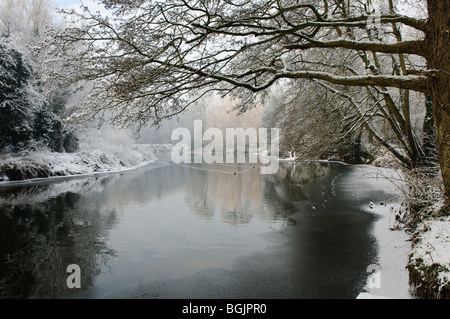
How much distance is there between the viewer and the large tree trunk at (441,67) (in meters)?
4.31

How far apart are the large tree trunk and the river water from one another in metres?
2.24

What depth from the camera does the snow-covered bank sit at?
55.5 ft

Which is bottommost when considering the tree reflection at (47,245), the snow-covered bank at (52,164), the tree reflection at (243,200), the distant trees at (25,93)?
the tree reflection at (47,245)

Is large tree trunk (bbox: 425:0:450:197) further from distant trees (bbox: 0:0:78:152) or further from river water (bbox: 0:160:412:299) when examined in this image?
distant trees (bbox: 0:0:78:152)

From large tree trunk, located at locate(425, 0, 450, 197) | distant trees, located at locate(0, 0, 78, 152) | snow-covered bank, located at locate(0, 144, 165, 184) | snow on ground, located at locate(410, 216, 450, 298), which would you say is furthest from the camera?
snow-covered bank, located at locate(0, 144, 165, 184)

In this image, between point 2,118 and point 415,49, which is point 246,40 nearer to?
point 415,49

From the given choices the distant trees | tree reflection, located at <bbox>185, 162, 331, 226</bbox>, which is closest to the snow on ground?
tree reflection, located at <bbox>185, 162, 331, 226</bbox>

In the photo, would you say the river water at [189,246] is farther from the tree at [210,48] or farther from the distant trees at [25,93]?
the distant trees at [25,93]

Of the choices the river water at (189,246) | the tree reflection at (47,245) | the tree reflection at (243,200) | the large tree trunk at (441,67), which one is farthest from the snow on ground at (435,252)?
the tree reflection at (47,245)

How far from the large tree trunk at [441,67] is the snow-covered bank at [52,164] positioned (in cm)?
1977

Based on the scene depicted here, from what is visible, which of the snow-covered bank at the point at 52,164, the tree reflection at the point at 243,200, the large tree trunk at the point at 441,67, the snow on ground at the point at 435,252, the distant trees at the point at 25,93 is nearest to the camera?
the snow on ground at the point at 435,252

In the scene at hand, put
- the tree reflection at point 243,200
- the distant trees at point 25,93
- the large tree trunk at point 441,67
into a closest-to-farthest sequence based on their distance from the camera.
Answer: the large tree trunk at point 441,67, the tree reflection at point 243,200, the distant trees at point 25,93
